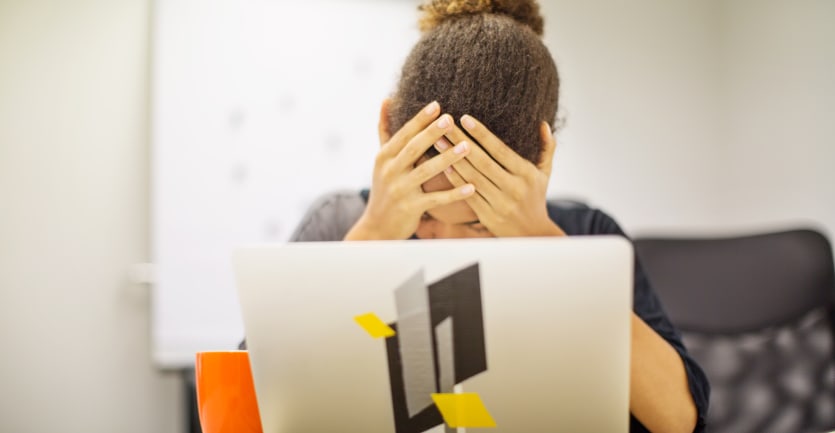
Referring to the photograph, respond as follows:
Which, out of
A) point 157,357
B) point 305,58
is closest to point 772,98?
point 305,58

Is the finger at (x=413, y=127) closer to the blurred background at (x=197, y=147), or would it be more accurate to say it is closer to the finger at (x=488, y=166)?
the finger at (x=488, y=166)

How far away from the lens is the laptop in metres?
0.54

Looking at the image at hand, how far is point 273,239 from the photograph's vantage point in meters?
1.95

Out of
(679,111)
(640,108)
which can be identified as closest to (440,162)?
(640,108)

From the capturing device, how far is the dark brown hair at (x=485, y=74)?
0.80 meters


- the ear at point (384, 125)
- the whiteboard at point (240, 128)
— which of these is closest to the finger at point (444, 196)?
the ear at point (384, 125)

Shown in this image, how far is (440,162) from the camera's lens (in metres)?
0.77

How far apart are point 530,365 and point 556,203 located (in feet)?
2.30

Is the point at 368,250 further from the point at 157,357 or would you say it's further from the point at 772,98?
the point at 772,98

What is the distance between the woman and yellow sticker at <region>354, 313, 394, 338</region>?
0.88 feet

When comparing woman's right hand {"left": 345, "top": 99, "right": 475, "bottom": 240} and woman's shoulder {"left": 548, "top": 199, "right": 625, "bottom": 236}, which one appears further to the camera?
woman's shoulder {"left": 548, "top": 199, "right": 625, "bottom": 236}

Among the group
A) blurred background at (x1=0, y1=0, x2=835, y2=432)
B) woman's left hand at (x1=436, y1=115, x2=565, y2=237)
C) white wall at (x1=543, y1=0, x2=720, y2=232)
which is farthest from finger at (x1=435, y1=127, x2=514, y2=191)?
white wall at (x1=543, y1=0, x2=720, y2=232)

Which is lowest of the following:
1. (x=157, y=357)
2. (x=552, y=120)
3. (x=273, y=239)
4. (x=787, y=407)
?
(x=157, y=357)

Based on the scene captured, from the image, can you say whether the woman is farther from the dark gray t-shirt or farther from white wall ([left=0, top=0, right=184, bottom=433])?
white wall ([left=0, top=0, right=184, bottom=433])
